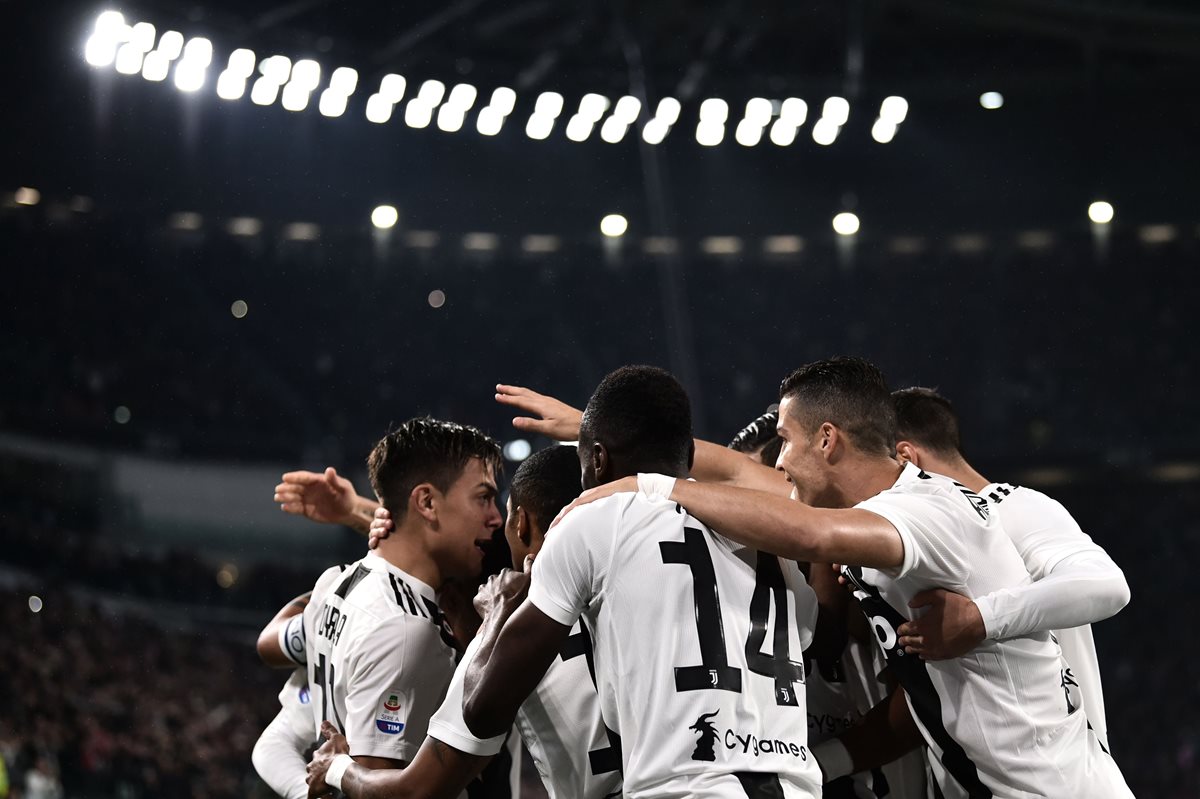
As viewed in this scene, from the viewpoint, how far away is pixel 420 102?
62.4ft

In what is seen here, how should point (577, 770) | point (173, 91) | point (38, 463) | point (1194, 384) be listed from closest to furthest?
point (577, 770)
point (173, 91)
point (38, 463)
point (1194, 384)

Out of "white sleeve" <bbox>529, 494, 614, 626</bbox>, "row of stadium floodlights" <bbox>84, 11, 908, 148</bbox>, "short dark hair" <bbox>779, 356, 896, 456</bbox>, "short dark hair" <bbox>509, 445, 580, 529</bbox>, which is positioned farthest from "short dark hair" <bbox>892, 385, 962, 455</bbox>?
"row of stadium floodlights" <bbox>84, 11, 908, 148</bbox>

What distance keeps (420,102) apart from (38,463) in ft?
34.2

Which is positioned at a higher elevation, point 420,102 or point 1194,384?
point 420,102

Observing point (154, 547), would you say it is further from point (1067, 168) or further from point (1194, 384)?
point (1194, 384)

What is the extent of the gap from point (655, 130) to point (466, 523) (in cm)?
1911

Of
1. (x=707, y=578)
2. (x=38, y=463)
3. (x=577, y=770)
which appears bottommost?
(x=577, y=770)

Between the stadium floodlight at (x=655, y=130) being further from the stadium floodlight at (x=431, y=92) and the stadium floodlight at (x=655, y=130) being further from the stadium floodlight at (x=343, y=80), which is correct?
the stadium floodlight at (x=343, y=80)

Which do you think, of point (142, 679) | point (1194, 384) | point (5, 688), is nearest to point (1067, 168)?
point (1194, 384)

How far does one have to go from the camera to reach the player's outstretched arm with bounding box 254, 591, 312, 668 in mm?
4305

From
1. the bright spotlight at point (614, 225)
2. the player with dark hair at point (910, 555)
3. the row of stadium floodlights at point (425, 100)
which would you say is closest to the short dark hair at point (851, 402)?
the player with dark hair at point (910, 555)

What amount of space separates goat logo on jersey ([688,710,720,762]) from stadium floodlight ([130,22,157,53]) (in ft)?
54.9

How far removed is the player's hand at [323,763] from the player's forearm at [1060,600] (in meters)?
1.95

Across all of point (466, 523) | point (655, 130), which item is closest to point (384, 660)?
point (466, 523)
